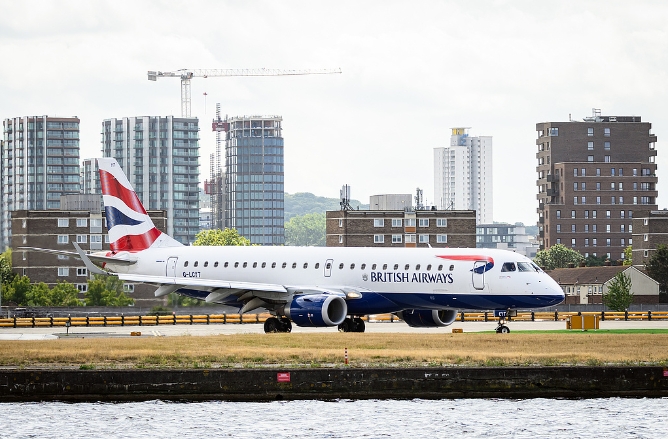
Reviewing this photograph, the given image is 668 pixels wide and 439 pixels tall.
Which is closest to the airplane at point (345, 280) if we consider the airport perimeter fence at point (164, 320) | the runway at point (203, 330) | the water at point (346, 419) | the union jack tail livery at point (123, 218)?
the union jack tail livery at point (123, 218)

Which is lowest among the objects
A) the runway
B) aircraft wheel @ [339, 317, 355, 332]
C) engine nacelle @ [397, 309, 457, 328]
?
the runway

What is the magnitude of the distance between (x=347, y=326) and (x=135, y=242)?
14.5 m

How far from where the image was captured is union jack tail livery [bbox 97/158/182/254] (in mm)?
70250

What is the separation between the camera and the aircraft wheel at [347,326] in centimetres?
6228

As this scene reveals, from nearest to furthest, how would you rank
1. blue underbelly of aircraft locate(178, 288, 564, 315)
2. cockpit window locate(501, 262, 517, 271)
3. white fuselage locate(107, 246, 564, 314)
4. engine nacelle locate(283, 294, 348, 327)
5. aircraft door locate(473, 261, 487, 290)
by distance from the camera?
blue underbelly of aircraft locate(178, 288, 564, 315) < white fuselage locate(107, 246, 564, 314) < aircraft door locate(473, 261, 487, 290) < cockpit window locate(501, 262, 517, 271) < engine nacelle locate(283, 294, 348, 327)

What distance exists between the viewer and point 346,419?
37562 millimetres

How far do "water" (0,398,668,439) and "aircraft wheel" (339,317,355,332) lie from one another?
2322 centimetres

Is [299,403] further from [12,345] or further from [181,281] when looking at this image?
[181,281]

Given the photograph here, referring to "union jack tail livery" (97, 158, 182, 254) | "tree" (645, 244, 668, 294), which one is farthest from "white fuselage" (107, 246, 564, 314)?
"tree" (645, 244, 668, 294)

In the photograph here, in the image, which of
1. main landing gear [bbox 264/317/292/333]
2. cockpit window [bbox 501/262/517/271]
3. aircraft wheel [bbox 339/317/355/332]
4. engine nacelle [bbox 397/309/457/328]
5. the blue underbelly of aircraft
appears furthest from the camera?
aircraft wheel [bbox 339/317/355/332]

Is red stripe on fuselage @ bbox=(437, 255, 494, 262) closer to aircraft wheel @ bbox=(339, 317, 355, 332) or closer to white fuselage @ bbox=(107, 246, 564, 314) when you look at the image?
white fuselage @ bbox=(107, 246, 564, 314)

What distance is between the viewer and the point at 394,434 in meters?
35.8

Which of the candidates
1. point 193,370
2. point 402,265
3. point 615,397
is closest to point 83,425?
point 193,370

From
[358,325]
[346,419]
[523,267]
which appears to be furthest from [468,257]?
[346,419]
